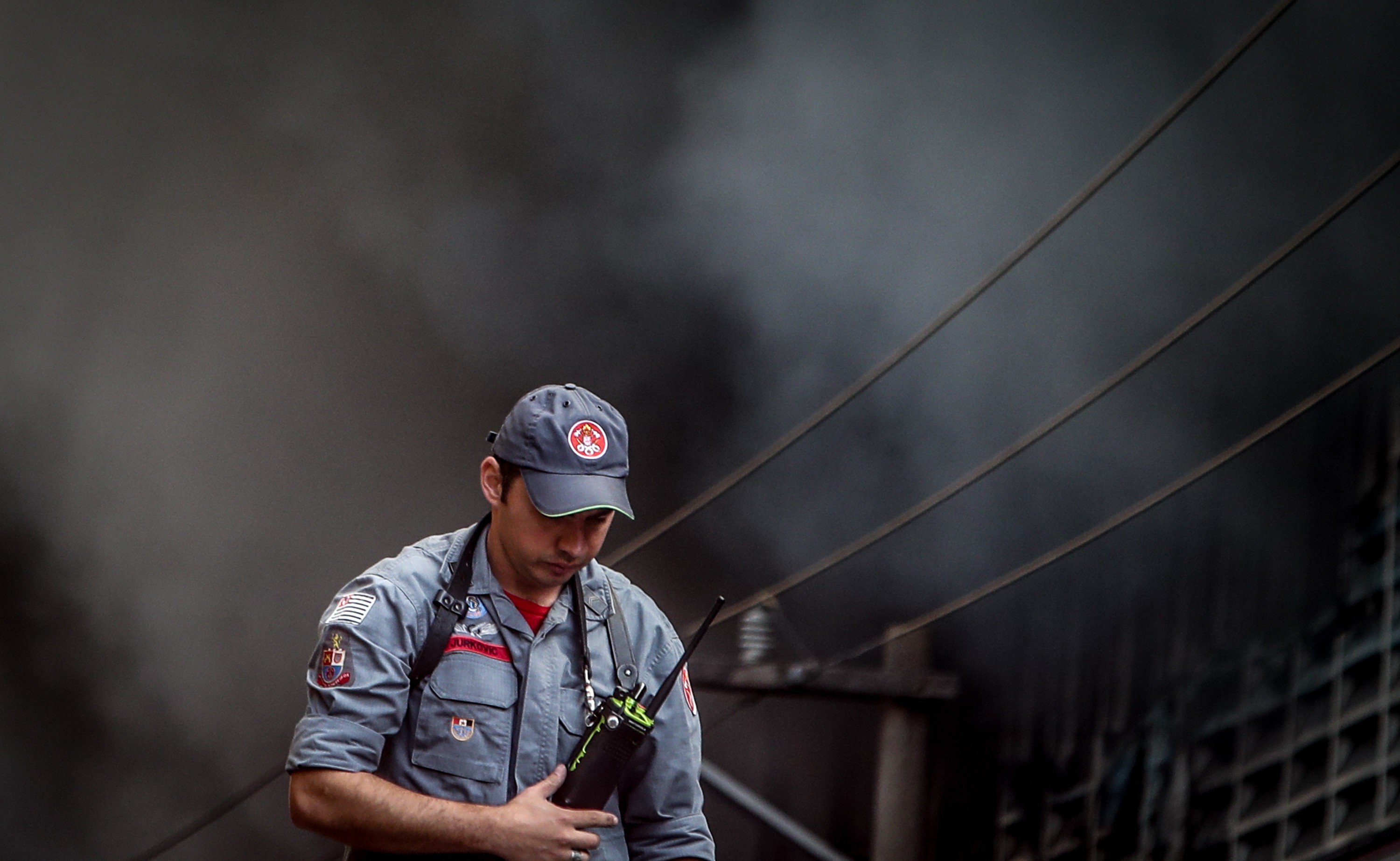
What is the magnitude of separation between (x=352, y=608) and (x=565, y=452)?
0.35 m

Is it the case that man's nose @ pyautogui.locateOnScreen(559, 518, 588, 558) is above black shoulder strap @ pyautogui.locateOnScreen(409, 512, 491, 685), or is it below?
above

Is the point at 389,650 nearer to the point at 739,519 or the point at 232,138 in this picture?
the point at 739,519

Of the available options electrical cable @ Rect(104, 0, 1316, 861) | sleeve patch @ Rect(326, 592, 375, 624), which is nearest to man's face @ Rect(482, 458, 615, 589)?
sleeve patch @ Rect(326, 592, 375, 624)

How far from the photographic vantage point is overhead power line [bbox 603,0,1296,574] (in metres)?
2.69

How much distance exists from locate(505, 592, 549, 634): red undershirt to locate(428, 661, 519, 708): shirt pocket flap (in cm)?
8

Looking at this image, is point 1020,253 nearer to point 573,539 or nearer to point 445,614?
point 573,539

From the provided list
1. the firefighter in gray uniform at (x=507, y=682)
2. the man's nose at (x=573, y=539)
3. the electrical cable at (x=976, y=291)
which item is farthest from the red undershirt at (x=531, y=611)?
the electrical cable at (x=976, y=291)

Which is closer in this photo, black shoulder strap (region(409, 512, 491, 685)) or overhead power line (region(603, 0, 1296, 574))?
black shoulder strap (region(409, 512, 491, 685))

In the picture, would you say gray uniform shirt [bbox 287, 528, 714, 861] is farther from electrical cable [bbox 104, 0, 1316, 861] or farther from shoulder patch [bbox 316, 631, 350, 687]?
electrical cable [bbox 104, 0, 1316, 861]

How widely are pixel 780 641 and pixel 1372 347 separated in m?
2.30

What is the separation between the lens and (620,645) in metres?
1.79

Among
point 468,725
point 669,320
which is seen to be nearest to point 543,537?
point 468,725

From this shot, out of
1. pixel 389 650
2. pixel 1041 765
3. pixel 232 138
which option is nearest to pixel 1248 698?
pixel 1041 765

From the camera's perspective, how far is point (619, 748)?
1653mm
